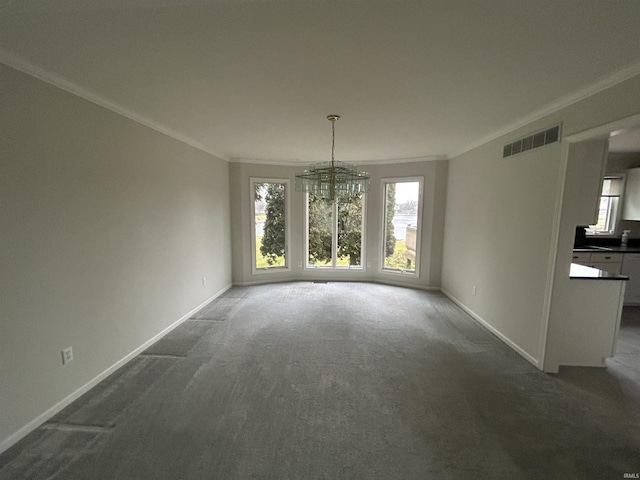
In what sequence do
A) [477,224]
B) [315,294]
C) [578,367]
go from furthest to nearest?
[315,294] < [477,224] < [578,367]

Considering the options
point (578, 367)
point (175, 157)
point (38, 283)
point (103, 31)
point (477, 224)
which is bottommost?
point (578, 367)

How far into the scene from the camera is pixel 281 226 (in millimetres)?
5680

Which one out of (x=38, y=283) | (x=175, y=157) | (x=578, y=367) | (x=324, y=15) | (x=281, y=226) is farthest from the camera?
(x=281, y=226)

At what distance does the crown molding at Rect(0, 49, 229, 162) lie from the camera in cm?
170

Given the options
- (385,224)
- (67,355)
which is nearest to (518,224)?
(385,224)

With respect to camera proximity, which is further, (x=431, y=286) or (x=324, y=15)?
(x=431, y=286)

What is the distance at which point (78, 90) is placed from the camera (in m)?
2.12

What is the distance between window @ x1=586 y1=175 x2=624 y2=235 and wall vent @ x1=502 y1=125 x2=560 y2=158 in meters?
3.08

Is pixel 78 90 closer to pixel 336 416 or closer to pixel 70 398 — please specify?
pixel 70 398

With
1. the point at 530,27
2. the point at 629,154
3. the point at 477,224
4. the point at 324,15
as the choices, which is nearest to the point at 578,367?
the point at 477,224

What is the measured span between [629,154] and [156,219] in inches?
291

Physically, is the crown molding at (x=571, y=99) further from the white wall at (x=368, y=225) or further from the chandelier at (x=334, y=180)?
the chandelier at (x=334, y=180)

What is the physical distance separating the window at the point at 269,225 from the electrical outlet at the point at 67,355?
3440 millimetres

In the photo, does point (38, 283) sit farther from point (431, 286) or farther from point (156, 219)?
point (431, 286)
